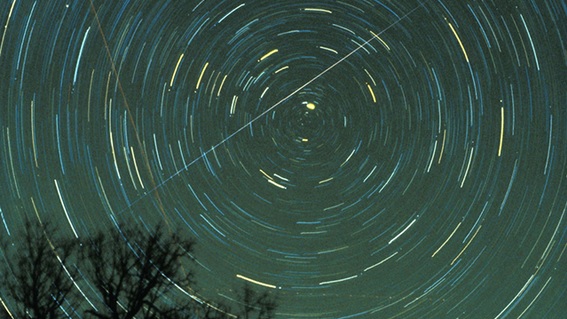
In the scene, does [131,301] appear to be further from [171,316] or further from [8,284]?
[8,284]

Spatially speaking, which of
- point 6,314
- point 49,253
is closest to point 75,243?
point 49,253

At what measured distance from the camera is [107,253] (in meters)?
17.1

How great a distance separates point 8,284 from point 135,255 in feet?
7.15

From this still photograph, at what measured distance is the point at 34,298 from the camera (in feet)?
53.2

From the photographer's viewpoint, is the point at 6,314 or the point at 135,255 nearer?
the point at 6,314

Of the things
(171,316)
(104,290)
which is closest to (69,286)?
(104,290)

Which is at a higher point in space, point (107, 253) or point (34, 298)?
point (107, 253)

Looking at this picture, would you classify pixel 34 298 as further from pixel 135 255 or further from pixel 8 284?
pixel 135 255

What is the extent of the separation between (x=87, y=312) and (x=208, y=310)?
2.13 m

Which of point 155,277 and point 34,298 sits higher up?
point 155,277

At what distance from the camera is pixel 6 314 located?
15773 millimetres

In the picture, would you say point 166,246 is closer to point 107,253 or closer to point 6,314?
point 107,253

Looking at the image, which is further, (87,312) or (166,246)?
(166,246)

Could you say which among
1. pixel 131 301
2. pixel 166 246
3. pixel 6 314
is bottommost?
pixel 6 314
